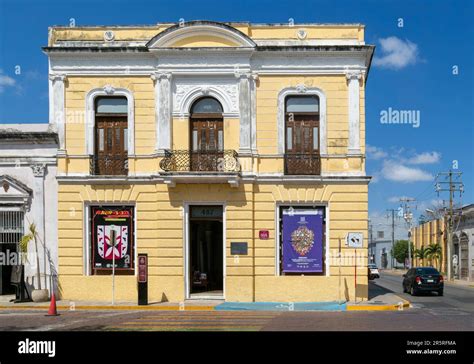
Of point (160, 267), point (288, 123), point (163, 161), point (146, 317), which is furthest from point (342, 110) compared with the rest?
point (146, 317)

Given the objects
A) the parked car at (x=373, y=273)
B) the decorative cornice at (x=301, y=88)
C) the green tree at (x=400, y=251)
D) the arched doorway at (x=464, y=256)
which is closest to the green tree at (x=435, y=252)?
the arched doorway at (x=464, y=256)

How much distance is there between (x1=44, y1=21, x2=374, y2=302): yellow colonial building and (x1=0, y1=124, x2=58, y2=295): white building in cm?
56

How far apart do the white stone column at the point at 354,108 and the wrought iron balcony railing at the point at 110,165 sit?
8.81m

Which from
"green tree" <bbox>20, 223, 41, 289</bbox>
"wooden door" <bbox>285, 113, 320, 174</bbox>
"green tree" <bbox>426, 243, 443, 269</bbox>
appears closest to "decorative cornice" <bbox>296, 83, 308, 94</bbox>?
"wooden door" <bbox>285, 113, 320, 174</bbox>

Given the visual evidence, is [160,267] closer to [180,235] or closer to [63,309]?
[180,235]

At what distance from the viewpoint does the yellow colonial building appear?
72.5 feet

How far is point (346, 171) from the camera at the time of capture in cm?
2222

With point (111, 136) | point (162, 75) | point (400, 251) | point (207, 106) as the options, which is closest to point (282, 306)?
point (207, 106)

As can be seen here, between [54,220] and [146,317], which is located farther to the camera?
[54,220]

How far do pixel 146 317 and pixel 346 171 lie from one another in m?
9.46

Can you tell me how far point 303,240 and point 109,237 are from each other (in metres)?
7.58

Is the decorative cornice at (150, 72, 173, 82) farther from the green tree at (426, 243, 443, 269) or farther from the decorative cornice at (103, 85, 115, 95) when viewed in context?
the green tree at (426, 243, 443, 269)

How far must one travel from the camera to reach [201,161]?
22.1 m
